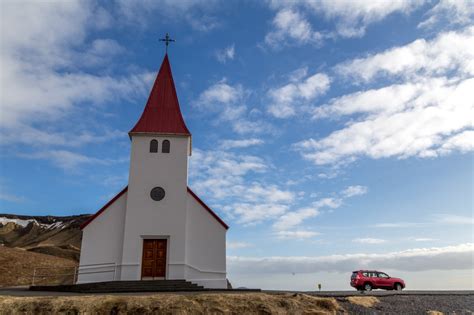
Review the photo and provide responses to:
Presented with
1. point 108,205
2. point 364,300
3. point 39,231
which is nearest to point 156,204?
point 108,205

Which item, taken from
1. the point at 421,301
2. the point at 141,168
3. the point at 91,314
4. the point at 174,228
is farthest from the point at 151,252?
the point at 421,301

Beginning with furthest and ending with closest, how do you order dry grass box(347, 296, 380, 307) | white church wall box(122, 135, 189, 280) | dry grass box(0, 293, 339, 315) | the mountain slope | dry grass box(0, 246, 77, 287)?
1. the mountain slope
2. dry grass box(0, 246, 77, 287)
3. white church wall box(122, 135, 189, 280)
4. dry grass box(347, 296, 380, 307)
5. dry grass box(0, 293, 339, 315)

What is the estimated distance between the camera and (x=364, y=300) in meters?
14.1

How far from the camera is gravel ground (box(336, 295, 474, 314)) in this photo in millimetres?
13156

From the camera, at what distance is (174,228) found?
2097 cm

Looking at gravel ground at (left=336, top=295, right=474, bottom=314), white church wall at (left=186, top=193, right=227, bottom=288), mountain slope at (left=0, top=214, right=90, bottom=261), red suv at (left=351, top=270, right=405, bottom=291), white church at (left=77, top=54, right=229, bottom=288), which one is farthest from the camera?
mountain slope at (left=0, top=214, right=90, bottom=261)

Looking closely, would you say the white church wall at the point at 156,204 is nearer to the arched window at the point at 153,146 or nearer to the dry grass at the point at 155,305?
the arched window at the point at 153,146

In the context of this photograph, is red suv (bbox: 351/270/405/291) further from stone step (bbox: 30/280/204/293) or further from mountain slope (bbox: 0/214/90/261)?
mountain slope (bbox: 0/214/90/261)

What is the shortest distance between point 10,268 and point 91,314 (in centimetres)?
2885

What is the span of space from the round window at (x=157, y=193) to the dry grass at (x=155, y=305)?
33.4 feet

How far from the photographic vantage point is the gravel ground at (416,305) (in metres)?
13.2

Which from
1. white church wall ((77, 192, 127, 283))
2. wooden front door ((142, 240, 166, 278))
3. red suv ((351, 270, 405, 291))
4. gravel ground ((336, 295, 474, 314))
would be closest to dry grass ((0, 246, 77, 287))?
white church wall ((77, 192, 127, 283))

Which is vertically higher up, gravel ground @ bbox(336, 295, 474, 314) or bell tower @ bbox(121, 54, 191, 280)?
bell tower @ bbox(121, 54, 191, 280)

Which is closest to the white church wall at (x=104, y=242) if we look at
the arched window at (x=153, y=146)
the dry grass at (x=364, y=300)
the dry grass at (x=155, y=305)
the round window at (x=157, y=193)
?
the round window at (x=157, y=193)
